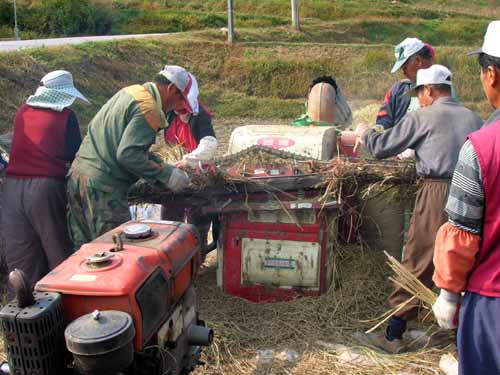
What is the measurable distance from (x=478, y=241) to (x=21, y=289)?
71.2 inches

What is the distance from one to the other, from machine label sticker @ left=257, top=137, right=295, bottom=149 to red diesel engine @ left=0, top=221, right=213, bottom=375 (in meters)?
1.78

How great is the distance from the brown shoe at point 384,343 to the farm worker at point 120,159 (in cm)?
167

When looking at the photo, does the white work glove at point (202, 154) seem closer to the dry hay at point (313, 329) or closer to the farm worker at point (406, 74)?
the dry hay at point (313, 329)

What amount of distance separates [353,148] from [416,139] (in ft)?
3.57

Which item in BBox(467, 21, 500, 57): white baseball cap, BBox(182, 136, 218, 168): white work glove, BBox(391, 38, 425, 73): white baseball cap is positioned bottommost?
BBox(182, 136, 218, 168): white work glove

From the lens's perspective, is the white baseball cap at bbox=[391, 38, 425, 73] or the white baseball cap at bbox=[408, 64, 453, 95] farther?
the white baseball cap at bbox=[391, 38, 425, 73]

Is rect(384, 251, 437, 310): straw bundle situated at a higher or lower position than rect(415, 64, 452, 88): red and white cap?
lower

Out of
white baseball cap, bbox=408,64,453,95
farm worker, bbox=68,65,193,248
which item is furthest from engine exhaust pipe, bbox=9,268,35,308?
white baseball cap, bbox=408,64,453,95

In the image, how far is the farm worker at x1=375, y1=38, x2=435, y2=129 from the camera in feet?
15.7

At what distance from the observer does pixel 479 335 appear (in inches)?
87.6

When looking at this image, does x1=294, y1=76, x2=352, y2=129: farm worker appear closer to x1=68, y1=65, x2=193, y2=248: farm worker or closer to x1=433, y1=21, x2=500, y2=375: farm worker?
x1=68, y1=65, x2=193, y2=248: farm worker

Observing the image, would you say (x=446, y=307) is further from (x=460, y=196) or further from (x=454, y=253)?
(x=460, y=196)

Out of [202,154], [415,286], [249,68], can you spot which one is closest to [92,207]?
[202,154]

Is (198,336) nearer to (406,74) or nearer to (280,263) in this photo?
(280,263)
